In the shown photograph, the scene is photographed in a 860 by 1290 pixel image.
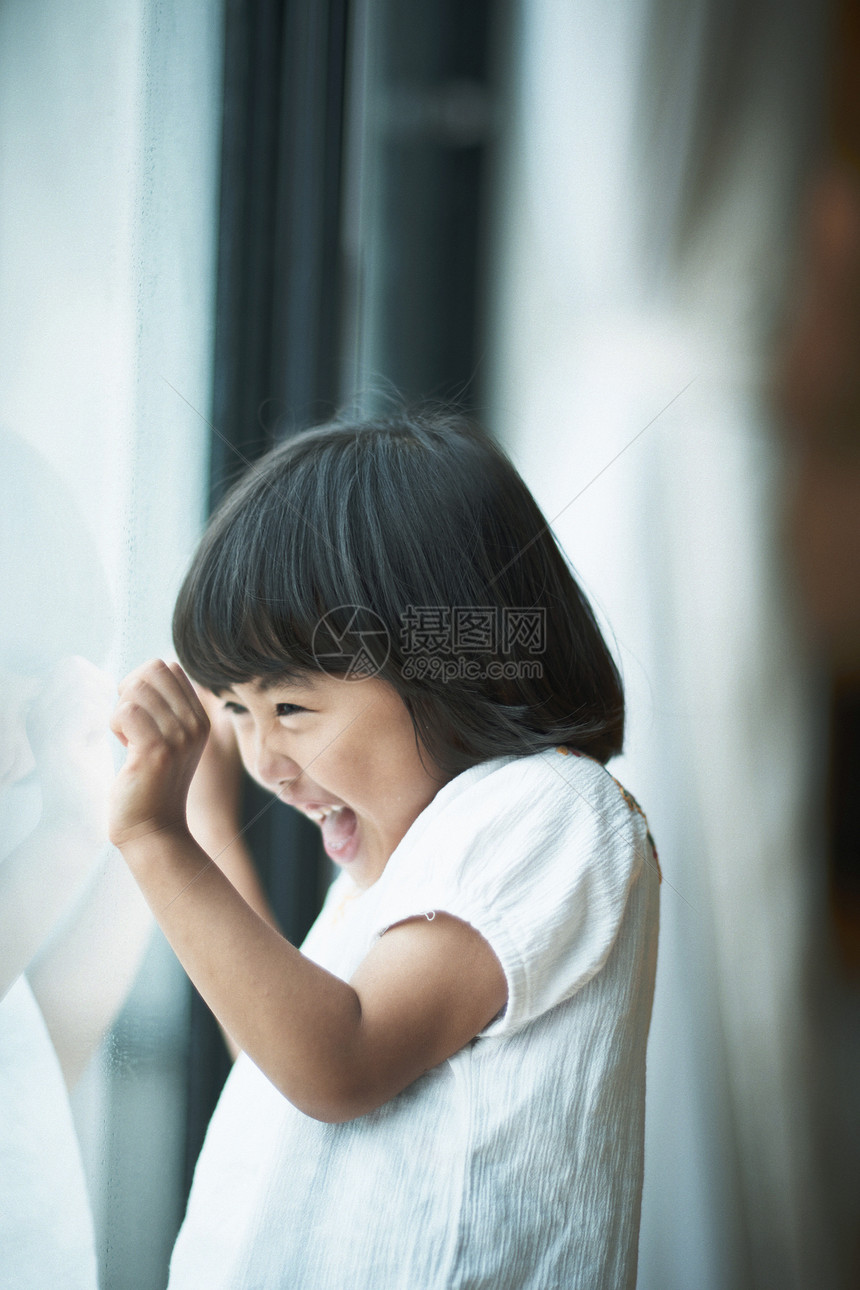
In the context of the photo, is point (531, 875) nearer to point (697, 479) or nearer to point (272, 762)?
point (272, 762)

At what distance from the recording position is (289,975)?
34cm

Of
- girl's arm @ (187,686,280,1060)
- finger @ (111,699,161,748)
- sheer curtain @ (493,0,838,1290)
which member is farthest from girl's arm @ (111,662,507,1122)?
sheer curtain @ (493,0,838,1290)

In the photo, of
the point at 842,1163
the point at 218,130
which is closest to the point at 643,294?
the point at 218,130

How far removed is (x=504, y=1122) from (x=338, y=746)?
0.18 m

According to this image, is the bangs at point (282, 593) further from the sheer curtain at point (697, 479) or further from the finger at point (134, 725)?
the sheer curtain at point (697, 479)

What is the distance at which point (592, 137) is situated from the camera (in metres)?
0.75

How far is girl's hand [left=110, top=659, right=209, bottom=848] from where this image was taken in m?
0.36

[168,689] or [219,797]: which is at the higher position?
[168,689]

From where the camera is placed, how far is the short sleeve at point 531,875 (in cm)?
36

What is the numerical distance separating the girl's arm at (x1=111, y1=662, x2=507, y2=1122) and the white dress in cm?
2

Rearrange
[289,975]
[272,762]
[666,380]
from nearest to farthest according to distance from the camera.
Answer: [289,975]
[272,762]
[666,380]

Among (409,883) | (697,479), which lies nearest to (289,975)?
(409,883)

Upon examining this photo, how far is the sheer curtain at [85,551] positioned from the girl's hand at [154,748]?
0.13 ft

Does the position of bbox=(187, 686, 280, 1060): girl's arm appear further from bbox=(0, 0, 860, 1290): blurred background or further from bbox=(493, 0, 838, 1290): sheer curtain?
bbox=(493, 0, 838, 1290): sheer curtain
